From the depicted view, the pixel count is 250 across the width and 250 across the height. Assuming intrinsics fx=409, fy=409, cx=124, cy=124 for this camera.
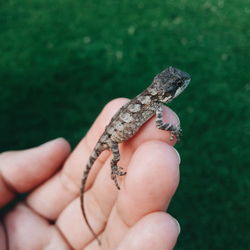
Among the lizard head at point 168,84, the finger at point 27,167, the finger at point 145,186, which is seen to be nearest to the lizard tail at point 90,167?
the finger at point 145,186

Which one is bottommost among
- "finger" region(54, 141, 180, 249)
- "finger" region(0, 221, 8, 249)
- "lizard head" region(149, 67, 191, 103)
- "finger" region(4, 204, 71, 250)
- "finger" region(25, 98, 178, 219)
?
"finger" region(4, 204, 71, 250)

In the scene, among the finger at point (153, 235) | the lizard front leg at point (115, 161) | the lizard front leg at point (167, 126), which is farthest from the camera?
the lizard front leg at point (115, 161)

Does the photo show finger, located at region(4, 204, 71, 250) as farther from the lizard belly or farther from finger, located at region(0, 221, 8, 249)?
the lizard belly

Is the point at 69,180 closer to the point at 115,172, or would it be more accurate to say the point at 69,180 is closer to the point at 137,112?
the point at 115,172

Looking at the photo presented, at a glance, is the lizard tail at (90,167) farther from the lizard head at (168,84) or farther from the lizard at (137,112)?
the lizard head at (168,84)

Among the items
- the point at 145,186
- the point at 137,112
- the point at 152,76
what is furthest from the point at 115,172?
the point at 152,76

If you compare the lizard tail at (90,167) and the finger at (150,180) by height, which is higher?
the finger at (150,180)

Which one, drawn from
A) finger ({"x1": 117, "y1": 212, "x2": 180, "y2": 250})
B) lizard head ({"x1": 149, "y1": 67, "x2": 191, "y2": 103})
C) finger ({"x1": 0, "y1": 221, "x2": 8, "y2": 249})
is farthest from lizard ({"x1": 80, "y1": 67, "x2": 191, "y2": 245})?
finger ({"x1": 0, "y1": 221, "x2": 8, "y2": 249})
